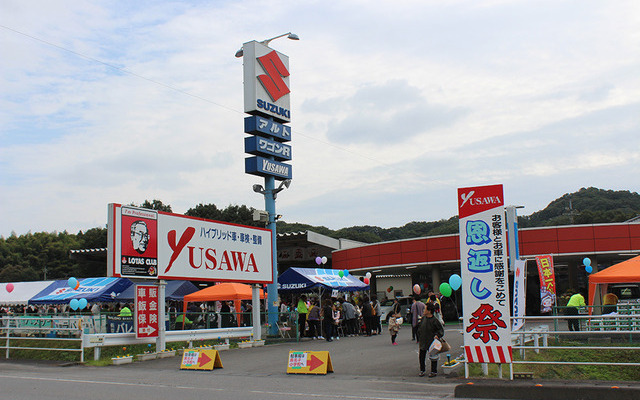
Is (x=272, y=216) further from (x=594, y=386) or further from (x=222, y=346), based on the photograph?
(x=594, y=386)

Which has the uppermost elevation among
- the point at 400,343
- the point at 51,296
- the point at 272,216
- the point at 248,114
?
the point at 248,114

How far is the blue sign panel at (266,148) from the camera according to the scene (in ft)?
93.2

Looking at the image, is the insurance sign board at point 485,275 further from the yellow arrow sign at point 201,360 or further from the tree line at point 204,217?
the tree line at point 204,217

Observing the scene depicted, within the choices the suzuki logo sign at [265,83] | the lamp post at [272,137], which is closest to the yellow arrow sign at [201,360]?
the lamp post at [272,137]

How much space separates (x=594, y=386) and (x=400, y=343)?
10.9 m

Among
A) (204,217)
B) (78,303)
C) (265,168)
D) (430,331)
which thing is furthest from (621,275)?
(204,217)

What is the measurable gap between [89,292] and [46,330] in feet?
27.1

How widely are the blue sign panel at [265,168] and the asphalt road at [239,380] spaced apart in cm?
1170

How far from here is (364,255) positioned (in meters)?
43.1

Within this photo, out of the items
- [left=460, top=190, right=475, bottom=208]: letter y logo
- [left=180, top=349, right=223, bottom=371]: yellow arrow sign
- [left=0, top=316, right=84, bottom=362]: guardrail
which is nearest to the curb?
[left=460, top=190, right=475, bottom=208]: letter y logo

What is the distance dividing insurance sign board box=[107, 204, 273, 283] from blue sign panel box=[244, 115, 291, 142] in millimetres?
7002

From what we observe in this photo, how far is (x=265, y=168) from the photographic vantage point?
28781mm

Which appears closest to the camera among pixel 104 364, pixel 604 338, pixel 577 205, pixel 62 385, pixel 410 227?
pixel 62 385

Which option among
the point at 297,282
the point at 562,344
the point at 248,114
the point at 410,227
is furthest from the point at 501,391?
the point at 410,227
